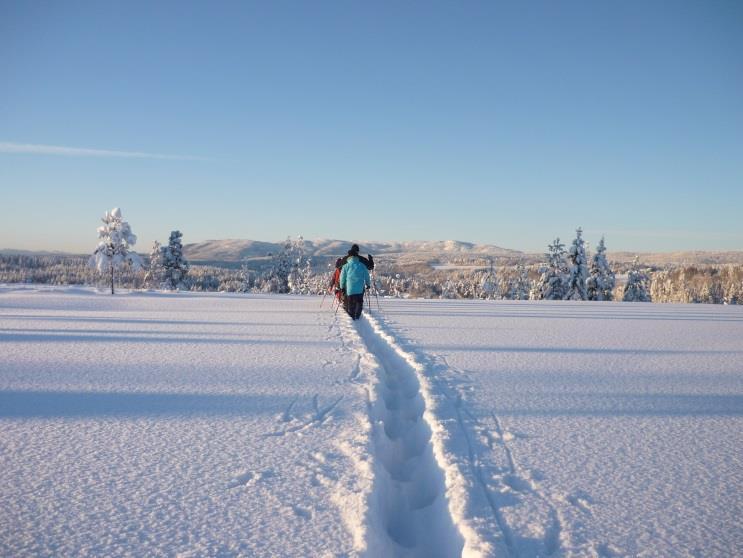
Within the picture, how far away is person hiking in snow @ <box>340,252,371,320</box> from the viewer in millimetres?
13461

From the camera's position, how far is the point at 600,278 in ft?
143

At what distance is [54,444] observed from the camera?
384cm

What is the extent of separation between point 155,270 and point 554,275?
38.6 m

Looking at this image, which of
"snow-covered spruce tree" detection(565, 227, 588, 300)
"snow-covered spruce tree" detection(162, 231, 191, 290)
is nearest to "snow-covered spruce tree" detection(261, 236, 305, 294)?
"snow-covered spruce tree" detection(162, 231, 191, 290)

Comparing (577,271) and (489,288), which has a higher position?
(577,271)

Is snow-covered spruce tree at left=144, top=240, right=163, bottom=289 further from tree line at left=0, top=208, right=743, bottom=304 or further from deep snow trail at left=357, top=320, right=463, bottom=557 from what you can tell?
deep snow trail at left=357, top=320, right=463, bottom=557

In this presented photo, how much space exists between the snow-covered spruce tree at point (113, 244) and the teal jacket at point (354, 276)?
22.8 m

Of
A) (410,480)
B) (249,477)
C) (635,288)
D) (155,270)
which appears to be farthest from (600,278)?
(249,477)

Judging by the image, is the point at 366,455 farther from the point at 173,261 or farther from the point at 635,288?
the point at 635,288

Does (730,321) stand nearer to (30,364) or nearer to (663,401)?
(663,401)

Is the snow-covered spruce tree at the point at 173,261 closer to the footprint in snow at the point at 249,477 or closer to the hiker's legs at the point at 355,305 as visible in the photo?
the hiker's legs at the point at 355,305

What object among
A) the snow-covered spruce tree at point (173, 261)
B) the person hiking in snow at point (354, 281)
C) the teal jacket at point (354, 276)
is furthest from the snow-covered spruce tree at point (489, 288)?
the teal jacket at point (354, 276)

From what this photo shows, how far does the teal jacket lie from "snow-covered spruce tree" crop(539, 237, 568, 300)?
33.5 m

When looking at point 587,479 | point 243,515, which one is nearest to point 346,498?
point 243,515
